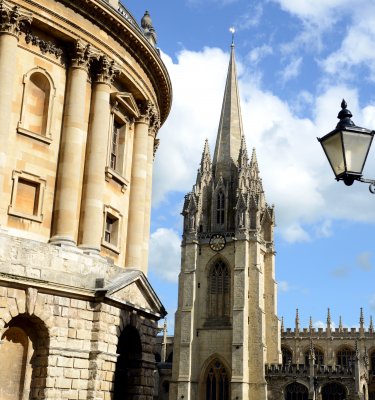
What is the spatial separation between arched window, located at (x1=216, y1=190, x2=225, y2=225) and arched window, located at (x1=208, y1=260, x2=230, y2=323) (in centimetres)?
609

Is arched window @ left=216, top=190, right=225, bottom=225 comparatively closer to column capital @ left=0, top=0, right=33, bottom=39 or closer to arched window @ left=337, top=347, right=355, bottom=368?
arched window @ left=337, top=347, right=355, bottom=368

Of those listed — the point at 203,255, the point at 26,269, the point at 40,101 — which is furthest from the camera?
the point at 203,255

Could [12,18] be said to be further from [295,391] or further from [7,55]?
[295,391]

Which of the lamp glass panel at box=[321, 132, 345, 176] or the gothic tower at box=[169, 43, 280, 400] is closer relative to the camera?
the lamp glass panel at box=[321, 132, 345, 176]

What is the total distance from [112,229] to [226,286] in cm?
5928

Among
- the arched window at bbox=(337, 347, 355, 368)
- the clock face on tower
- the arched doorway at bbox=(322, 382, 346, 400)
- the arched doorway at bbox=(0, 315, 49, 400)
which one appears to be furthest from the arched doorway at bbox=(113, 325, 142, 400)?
the arched window at bbox=(337, 347, 355, 368)

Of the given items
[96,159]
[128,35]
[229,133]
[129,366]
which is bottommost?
[129,366]

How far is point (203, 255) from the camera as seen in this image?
8450cm

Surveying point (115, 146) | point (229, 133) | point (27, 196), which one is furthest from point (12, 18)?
point (229, 133)

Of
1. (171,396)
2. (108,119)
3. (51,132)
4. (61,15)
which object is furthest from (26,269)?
(171,396)

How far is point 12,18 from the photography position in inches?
808

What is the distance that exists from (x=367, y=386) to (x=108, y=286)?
242 feet

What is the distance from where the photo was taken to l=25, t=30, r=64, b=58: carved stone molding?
21375 mm

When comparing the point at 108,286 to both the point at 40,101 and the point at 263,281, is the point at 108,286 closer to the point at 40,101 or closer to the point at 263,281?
the point at 40,101
